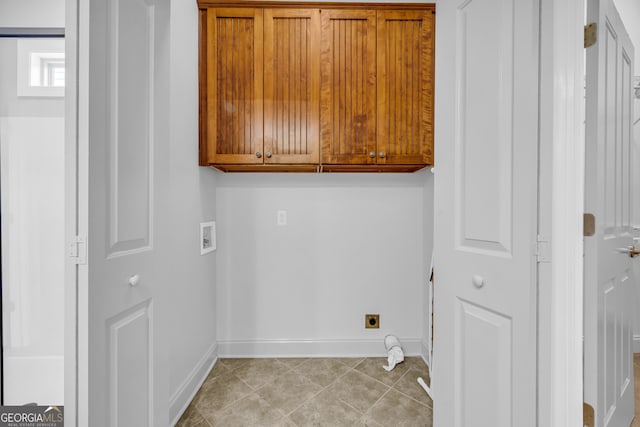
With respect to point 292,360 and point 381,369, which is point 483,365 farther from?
point 292,360

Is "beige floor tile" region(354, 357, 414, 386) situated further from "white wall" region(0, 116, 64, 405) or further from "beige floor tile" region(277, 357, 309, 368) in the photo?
"white wall" region(0, 116, 64, 405)

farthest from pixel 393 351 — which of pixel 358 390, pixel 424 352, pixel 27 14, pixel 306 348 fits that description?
pixel 27 14

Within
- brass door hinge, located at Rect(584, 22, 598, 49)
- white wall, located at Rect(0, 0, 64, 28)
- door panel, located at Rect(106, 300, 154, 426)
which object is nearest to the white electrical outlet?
door panel, located at Rect(106, 300, 154, 426)

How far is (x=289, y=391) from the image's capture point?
1.70m

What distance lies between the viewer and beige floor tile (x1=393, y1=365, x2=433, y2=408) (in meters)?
1.64

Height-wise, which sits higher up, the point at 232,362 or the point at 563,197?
the point at 563,197

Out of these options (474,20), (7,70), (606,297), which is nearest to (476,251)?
(606,297)

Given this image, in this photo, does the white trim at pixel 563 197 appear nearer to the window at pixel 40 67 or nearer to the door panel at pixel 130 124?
the door panel at pixel 130 124

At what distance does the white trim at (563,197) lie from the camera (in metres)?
0.84

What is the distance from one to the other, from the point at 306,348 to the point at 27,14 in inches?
98.3

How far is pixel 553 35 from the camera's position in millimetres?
→ 854

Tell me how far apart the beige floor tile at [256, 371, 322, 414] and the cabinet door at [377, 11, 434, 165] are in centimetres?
155

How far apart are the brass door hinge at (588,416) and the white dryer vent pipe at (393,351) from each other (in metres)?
1.13

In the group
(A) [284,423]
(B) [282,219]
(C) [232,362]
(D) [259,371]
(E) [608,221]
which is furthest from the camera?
(B) [282,219]
